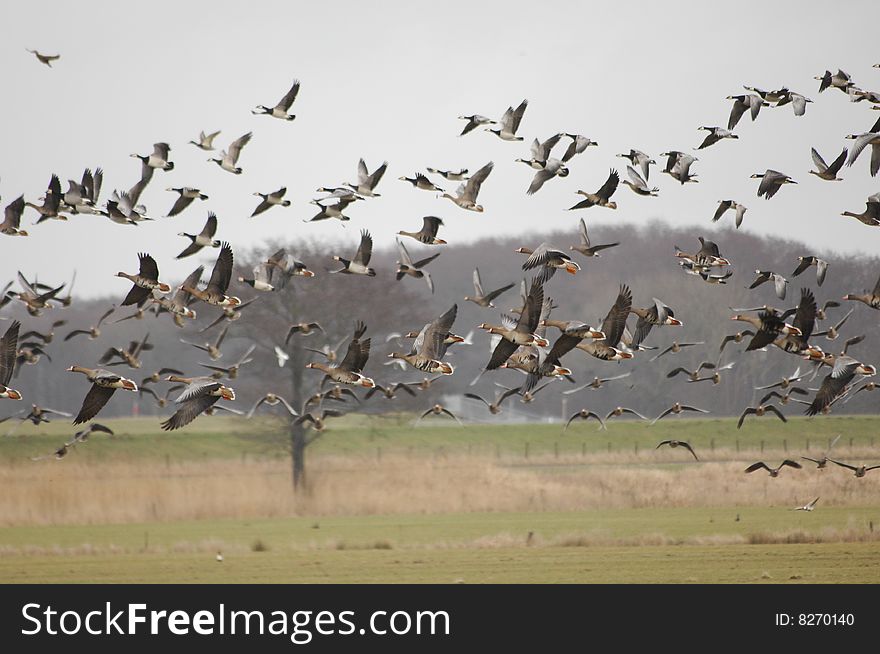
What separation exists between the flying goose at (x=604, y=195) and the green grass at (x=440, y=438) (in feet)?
71.9

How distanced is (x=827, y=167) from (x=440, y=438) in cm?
3293

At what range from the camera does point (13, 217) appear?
2444 cm

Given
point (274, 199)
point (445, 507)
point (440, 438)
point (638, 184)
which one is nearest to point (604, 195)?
point (638, 184)

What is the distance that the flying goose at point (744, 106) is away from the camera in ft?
81.6

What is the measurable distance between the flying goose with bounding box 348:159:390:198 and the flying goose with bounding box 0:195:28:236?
248 inches

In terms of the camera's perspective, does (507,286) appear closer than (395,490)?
Yes

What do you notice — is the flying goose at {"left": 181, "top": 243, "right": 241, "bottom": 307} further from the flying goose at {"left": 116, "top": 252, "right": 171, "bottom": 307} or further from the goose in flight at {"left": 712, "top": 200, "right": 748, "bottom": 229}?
the goose in flight at {"left": 712, "top": 200, "right": 748, "bottom": 229}

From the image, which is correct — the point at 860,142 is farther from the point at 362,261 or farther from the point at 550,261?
the point at 362,261

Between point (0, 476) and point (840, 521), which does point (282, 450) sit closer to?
point (0, 476)

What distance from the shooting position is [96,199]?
23.9 m

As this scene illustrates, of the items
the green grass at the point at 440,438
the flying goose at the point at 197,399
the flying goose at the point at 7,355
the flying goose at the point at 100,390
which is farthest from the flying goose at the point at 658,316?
the green grass at the point at 440,438

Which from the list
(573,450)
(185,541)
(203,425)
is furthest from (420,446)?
(185,541)

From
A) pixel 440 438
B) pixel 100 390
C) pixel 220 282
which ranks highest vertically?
pixel 220 282

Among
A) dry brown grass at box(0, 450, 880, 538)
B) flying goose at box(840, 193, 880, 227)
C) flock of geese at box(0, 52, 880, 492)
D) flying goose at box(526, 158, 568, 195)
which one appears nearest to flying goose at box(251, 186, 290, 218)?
flock of geese at box(0, 52, 880, 492)
